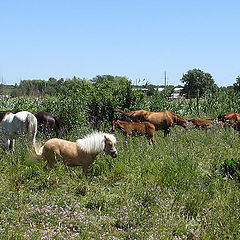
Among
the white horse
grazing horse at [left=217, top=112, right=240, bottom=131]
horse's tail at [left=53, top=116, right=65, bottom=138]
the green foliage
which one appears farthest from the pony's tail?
grazing horse at [left=217, top=112, right=240, bottom=131]

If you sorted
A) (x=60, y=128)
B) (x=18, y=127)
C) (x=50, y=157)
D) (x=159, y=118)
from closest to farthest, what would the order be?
(x=50, y=157) < (x=18, y=127) < (x=60, y=128) < (x=159, y=118)

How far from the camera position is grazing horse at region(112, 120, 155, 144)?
855 centimetres

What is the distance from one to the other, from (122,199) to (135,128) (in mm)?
3623

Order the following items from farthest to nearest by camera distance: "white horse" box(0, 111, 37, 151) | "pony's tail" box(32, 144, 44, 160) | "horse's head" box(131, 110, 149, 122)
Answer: "horse's head" box(131, 110, 149, 122)
"white horse" box(0, 111, 37, 151)
"pony's tail" box(32, 144, 44, 160)

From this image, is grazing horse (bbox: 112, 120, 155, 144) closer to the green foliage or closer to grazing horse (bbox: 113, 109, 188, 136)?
grazing horse (bbox: 113, 109, 188, 136)

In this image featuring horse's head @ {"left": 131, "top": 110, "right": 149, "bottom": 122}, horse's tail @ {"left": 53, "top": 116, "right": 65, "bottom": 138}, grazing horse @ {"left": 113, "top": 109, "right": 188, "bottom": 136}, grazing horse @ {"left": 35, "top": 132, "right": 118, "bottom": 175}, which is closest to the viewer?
grazing horse @ {"left": 35, "top": 132, "right": 118, "bottom": 175}

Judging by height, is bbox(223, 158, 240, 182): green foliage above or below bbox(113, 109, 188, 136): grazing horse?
below

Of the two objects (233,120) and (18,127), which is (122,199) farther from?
(233,120)

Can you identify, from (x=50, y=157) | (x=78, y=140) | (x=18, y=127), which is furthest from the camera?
(x=18, y=127)

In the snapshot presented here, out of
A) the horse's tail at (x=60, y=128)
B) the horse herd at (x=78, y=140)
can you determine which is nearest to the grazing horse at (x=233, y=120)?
the horse herd at (x=78, y=140)

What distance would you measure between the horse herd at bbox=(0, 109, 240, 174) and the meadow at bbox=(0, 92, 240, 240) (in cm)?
28

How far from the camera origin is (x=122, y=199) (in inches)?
206

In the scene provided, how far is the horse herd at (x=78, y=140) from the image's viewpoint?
20.2ft

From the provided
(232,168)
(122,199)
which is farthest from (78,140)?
(232,168)
